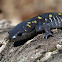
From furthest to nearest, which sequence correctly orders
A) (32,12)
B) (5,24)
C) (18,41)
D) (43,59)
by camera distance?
(32,12), (5,24), (18,41), (43,59)

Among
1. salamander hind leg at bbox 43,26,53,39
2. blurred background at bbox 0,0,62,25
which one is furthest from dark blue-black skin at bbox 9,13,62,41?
blurred background at bbox 0,0,62,25

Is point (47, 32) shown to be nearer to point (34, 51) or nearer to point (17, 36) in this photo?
point (17, 36)

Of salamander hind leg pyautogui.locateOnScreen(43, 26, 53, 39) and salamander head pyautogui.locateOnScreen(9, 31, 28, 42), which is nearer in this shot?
salamander head pyautogui.locateOnScreen(9, 31, 28, 42)

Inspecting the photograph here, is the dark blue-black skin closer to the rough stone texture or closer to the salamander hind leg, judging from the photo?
the salamander hind leg

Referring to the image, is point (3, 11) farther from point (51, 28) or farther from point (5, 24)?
point (51, 28)

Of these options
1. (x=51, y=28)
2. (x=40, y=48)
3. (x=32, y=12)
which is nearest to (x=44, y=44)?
(x=40, y=48)

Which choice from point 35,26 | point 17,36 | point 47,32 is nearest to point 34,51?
point 17,36
